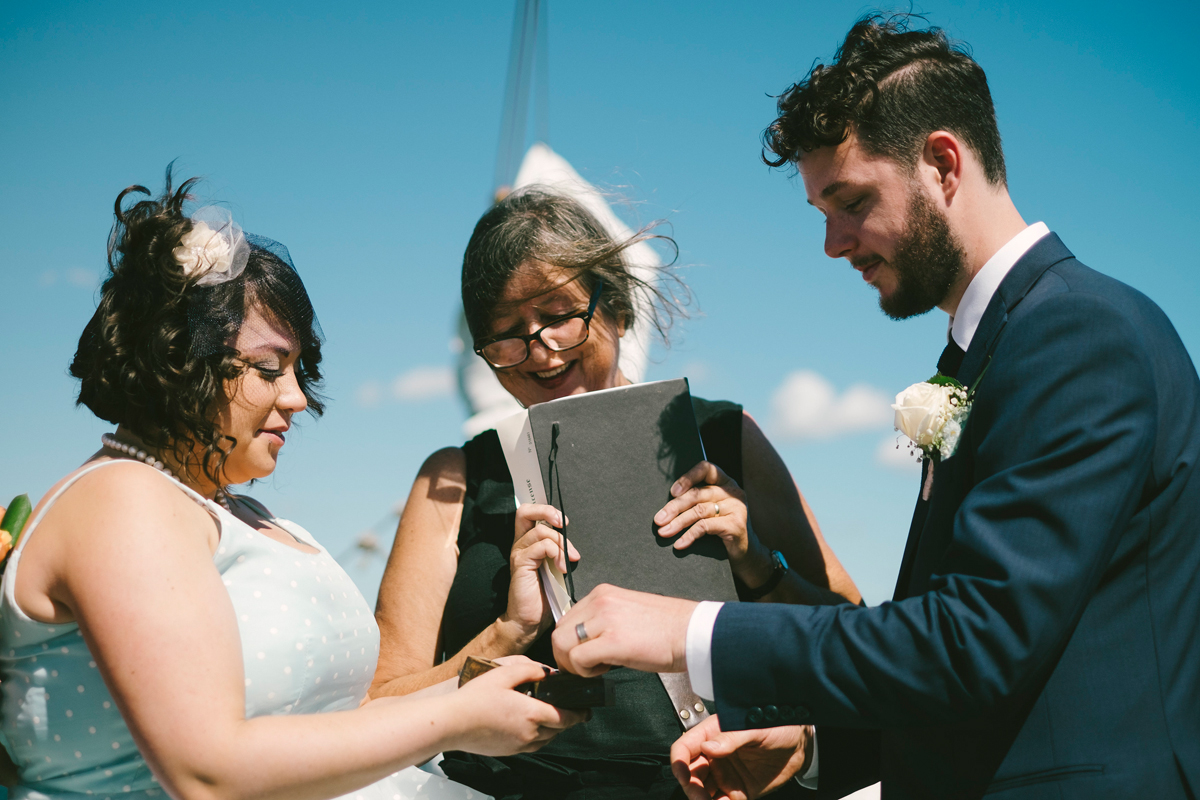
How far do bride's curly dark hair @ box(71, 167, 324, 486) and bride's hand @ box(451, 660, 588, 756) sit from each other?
90 centimetres

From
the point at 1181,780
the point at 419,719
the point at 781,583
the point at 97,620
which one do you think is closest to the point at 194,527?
the point at 97,620

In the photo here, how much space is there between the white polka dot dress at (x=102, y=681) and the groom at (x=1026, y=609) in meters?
0.63

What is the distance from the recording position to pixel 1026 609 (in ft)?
5.66

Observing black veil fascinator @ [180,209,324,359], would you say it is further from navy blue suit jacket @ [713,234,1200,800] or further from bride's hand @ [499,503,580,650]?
navy blue suit jacket @ [713,234,1200,800]

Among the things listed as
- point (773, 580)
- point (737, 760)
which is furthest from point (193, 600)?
point (773, 580)

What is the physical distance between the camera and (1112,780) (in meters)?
1.74

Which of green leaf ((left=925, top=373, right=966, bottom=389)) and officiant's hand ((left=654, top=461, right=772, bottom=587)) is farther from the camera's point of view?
officiant's hand ((left=654, top=461, right=772, bottom=587))

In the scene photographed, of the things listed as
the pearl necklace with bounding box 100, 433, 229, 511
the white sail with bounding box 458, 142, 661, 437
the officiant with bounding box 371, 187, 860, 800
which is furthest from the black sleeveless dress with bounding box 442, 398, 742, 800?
the pearl necklace with bounding box 100, 433, 229, 511

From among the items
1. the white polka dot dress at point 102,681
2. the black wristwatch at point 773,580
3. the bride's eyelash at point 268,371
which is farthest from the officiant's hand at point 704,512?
the bride's eyelash at point 268,371

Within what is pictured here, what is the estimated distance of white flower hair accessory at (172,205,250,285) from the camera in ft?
7.18

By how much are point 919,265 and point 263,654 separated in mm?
1943

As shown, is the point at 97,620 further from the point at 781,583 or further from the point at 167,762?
the point at 781,583

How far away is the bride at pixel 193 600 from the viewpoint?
175 cm

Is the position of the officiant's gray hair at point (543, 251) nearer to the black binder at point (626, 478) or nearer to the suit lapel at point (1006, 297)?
the black binder at point (626, 478)
